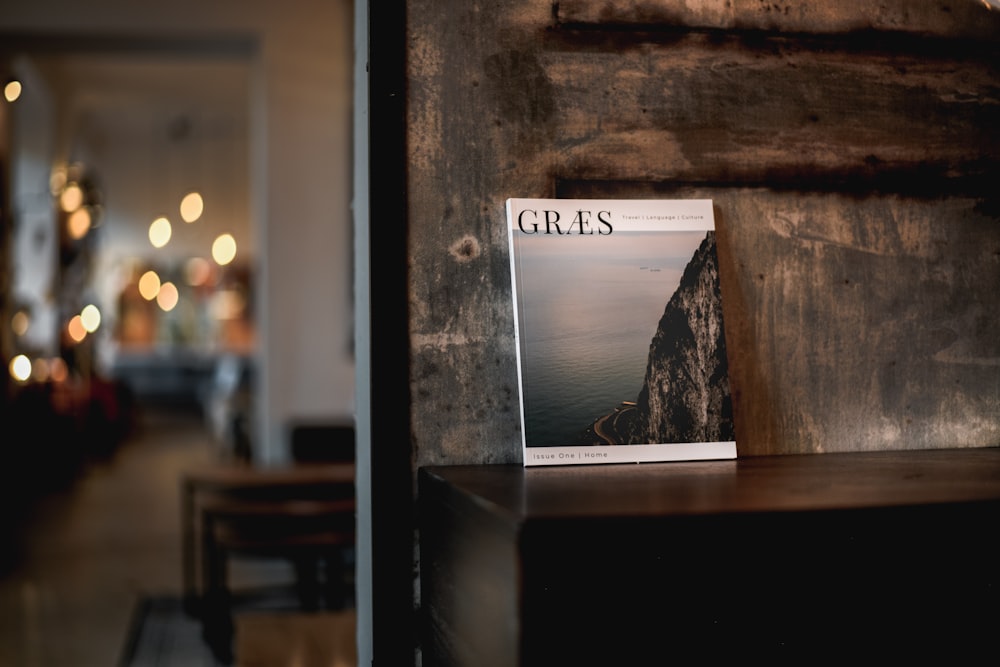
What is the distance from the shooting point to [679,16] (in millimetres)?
1450

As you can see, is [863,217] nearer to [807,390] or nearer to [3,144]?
[807,390]

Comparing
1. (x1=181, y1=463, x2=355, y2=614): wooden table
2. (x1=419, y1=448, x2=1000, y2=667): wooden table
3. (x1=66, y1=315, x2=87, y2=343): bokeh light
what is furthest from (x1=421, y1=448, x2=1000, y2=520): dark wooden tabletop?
(x1=66, y1=315, x2=87, y2=343): bokeh light

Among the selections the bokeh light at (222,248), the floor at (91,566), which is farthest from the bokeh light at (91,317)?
the bokeh light at (222,248)

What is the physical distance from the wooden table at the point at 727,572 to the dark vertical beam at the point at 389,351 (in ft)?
0.95

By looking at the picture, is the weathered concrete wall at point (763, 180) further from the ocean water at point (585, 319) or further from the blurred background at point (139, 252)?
the blurred background at point (139, 252)

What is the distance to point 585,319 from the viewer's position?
1.28m

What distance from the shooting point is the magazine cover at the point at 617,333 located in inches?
48.9

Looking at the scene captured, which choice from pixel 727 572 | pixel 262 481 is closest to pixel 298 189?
pixel 262 481

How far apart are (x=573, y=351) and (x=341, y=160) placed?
4.40 m

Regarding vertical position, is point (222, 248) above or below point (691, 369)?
above

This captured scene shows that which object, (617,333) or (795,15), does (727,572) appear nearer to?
(617,333)

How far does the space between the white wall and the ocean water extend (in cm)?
416

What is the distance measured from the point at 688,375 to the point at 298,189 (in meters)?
4.43

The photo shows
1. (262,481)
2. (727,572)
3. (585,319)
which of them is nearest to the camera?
(727,572)
